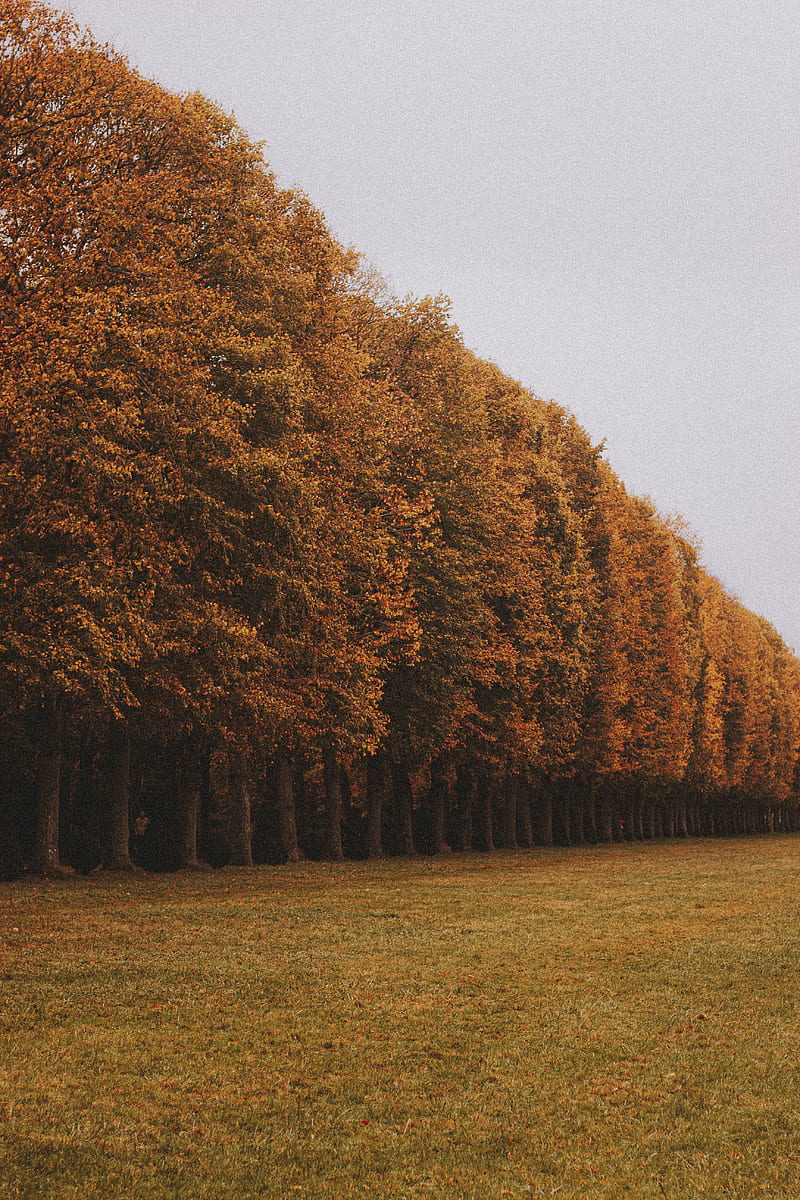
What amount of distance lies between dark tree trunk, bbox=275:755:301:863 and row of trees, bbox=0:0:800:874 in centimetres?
11

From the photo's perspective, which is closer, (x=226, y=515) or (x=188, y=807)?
(x=226, y=515)

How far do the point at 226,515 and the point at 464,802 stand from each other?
29490 millimetres

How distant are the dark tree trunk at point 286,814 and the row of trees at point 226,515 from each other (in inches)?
4.3

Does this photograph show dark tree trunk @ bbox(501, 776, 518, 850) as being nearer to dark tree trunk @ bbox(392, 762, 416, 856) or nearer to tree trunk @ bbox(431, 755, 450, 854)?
tree trunk @ bbox(431, 755, 450, 854)

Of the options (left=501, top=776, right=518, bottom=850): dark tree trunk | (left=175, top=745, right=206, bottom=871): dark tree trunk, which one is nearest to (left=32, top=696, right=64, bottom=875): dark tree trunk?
(left=175, top=745, right=206, bottom=871): dark tree trunk

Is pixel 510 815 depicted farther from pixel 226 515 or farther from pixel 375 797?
pixel 226 515

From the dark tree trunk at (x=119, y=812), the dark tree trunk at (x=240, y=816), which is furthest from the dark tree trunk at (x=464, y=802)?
the dark tree trunk at (x=119, y=812)

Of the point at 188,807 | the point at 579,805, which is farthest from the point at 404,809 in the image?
the point at 579,805

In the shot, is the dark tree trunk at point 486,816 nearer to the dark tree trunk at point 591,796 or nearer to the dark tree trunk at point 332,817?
the dark tree trunk at point 591,796

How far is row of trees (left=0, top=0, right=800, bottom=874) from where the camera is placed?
71.4 ft

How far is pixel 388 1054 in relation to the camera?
1161cm

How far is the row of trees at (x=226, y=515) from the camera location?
71.4ft

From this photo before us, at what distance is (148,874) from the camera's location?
29.4m

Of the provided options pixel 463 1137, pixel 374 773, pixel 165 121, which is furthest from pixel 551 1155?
pixel 374 773
